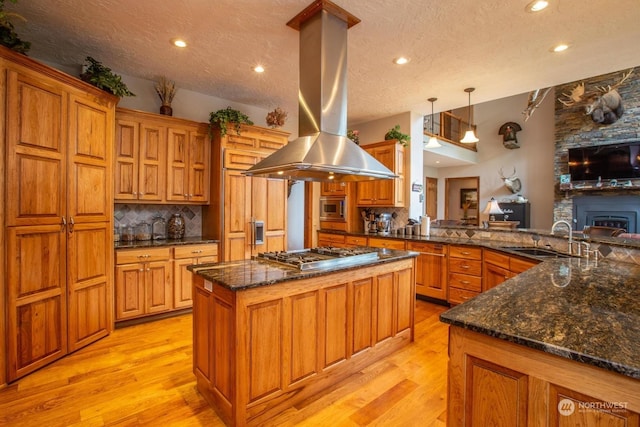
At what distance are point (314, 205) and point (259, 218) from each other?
70.6 inches

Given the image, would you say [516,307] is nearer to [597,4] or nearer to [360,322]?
[360,322]

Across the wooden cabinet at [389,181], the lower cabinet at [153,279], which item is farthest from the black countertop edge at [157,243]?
the wooden cabinet at [389,181]

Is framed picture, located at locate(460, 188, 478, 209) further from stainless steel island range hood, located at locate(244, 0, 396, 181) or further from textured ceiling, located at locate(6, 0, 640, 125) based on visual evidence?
stainless steel island range hood, located at locate(244, 0, 396, 181)

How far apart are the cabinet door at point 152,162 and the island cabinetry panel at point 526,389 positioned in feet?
11.6

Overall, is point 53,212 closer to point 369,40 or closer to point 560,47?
point 369,40

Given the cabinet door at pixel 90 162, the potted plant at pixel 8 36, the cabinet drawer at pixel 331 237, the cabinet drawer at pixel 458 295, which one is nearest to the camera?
the potted plant at pixel 8 36

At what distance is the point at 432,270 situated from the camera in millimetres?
4129

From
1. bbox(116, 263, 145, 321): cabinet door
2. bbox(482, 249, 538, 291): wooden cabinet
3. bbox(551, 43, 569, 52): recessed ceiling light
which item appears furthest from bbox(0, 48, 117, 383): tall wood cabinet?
bbox(551, 43, 569, 52): recessed ceiling light

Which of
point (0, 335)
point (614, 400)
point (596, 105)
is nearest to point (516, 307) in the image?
point (614, 400)

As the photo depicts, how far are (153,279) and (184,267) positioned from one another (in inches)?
13.4

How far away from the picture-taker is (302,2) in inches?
88.7

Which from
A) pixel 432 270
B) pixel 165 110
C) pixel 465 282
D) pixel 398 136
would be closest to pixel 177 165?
pixel 165 110

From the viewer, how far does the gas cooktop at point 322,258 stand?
7.27 ft

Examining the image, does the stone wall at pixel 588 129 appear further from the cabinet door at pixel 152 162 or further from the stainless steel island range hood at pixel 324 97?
the cabinet door at pixel 152 162
